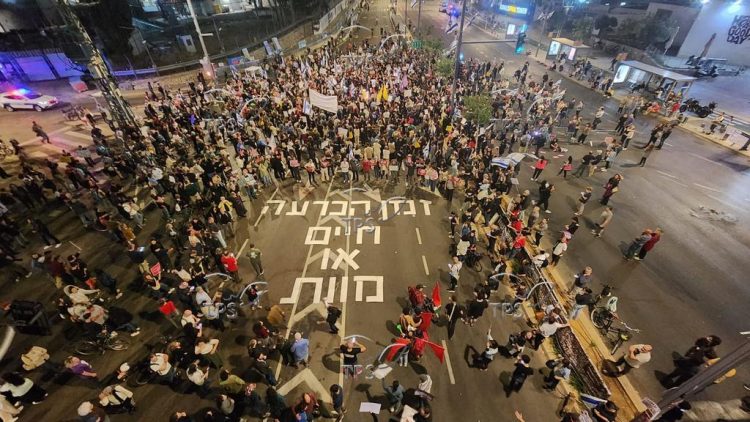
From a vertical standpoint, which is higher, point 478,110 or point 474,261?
point 478,110

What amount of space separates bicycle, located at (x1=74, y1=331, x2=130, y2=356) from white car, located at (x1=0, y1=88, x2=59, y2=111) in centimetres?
3150

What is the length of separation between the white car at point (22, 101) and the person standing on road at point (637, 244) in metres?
46.1

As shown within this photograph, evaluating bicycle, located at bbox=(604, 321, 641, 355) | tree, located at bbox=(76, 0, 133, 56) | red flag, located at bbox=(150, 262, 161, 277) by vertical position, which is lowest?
bicycle, located at bbox=(604, 321, 641, 355)

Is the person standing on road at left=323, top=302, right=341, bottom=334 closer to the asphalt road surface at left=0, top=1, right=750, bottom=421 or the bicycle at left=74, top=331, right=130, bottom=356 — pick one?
the asphalt road surface at left=0, top=1, right=750, bottom=421

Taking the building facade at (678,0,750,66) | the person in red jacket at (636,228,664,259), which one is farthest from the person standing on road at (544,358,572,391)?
the building facade at (678,0,750,66)

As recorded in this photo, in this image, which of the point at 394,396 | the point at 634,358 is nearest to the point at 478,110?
the point at 634,358

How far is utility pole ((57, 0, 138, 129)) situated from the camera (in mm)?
17312

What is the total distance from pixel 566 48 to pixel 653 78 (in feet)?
47.1

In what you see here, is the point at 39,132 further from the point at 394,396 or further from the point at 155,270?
the point at 394,396

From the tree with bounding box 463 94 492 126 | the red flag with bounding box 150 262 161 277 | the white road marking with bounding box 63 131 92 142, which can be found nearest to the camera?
the red flag with bounding box 150 262 161 277

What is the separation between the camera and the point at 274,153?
722 inches

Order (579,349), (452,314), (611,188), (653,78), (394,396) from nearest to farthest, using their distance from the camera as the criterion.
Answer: (394,396)
(579,349)
(452,314)
(611,188)
(653,78)

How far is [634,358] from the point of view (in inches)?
372

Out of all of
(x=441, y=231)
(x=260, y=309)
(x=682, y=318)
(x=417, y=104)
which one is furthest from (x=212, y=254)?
(x=417, y=104)
